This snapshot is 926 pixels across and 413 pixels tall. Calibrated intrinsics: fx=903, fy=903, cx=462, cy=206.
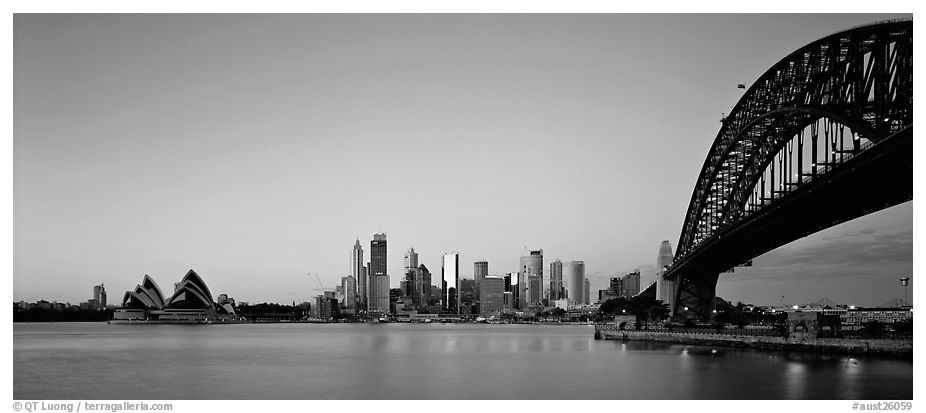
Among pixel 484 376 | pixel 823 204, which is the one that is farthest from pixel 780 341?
pixel 484 376

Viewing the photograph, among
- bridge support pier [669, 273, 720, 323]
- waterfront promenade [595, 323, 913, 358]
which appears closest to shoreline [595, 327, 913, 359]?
waterfront promenade [595, 323, 913, 358]

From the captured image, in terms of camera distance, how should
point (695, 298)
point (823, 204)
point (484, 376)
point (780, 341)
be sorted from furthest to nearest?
point (695, 298) → point (780, 341) → point (484, 376) → point (823, 204)

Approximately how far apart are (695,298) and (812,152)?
3043cm

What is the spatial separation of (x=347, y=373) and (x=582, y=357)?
1203 centimetres

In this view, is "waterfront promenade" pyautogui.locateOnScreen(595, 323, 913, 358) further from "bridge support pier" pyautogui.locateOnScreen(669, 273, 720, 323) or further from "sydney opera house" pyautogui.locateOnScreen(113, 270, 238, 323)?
"sydney opera house" pyautogui.locateOnScreen(113, 270, 238, 323)

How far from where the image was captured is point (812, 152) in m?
34.2

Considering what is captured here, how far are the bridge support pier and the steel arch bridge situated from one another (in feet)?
0.32

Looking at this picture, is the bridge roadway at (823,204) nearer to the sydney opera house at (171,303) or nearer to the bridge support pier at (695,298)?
the bridge support pier at (695,298)

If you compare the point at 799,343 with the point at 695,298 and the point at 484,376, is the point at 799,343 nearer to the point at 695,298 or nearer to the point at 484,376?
the point at 484,376

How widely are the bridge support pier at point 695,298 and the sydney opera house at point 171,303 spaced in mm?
87953

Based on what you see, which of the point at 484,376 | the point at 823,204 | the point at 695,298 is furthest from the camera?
the point at 695,298
